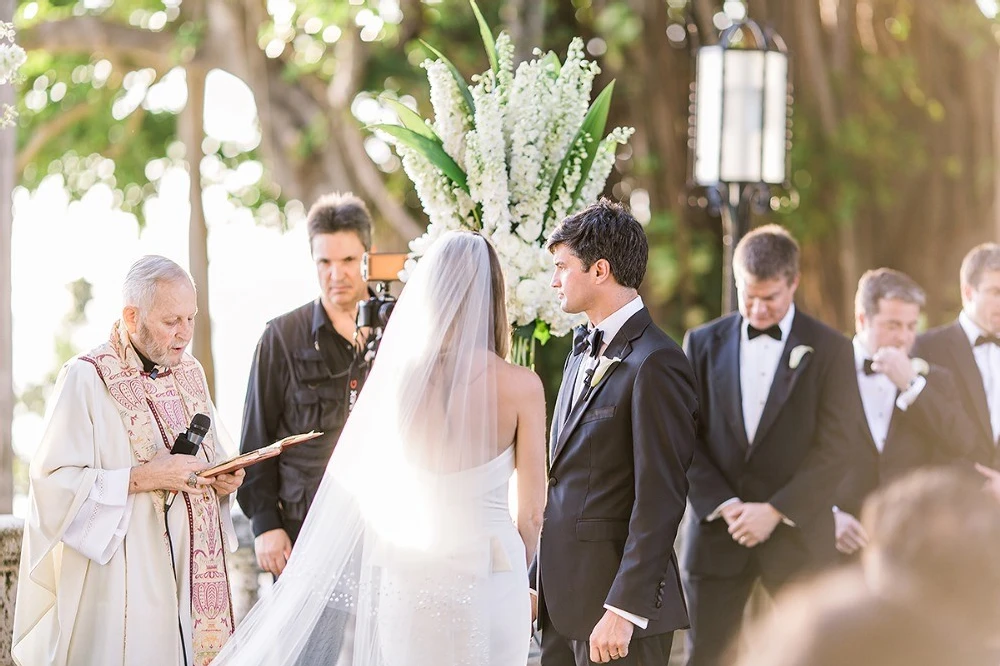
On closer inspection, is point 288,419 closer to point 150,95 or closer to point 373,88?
point 373,88

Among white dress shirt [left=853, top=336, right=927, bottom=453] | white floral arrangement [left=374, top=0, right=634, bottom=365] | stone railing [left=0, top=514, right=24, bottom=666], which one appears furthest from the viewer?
white dress shirt [left=853, top=336, right=927, bottom=453]

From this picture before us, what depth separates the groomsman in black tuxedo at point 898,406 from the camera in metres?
4.95

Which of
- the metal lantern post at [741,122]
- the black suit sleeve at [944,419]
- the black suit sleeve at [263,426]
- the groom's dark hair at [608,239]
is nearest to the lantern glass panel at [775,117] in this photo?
the metal lantern post at [741,122]

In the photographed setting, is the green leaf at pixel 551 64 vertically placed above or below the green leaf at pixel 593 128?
above

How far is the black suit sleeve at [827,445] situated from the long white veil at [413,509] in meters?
1.72

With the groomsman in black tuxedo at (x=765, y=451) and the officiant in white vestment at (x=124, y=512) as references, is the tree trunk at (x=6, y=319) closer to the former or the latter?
the officiant in white vestment at (x=124, y=512)

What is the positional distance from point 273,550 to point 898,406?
244cm

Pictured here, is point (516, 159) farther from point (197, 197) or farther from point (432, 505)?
point (197, 197)

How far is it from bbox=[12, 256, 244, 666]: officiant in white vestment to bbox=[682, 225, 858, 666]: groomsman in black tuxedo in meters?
1.80

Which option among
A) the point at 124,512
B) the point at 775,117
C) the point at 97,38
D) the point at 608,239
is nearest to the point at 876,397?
the point at 775,117

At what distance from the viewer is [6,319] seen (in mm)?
5934

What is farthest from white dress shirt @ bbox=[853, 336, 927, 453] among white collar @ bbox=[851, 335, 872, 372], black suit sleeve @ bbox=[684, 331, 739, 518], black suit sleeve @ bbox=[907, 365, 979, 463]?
black suit sleeve @ bbox=[684, 331, 739, 518]

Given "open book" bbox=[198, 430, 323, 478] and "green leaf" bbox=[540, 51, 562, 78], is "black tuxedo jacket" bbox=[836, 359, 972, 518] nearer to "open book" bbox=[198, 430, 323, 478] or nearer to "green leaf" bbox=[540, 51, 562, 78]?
"green leaf" bbox=[540, 51, 562, 78]

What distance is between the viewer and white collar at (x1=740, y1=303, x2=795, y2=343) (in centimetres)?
475
